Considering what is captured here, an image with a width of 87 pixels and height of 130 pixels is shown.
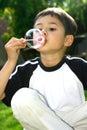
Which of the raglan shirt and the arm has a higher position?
the arm

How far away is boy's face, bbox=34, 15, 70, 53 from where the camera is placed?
10.9 feet

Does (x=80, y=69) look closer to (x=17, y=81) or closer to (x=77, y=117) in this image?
(x=77, y=117)

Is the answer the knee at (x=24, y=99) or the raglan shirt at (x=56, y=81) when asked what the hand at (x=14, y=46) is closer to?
the raglan shirt at (x=56, y=81)

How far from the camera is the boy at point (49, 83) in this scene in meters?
3.06

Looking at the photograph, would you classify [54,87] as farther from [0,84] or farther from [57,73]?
[0,84]

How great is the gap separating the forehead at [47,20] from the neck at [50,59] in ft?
0.84

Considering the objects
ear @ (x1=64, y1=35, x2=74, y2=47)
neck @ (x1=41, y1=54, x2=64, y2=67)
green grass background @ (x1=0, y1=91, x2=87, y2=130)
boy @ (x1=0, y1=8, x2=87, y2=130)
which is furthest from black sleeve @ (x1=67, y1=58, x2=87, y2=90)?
green grass background @ (x1=0, y1=91, x2=87, y2=130)

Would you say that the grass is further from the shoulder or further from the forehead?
the forehead

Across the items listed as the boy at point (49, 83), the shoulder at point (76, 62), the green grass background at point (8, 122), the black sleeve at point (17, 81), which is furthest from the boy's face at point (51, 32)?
the green grass background at point (8, 122)

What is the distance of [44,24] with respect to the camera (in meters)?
3.37

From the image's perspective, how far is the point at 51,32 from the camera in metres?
3.36

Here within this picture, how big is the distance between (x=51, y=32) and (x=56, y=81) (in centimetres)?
39

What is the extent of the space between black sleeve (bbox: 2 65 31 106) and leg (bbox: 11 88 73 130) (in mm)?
327

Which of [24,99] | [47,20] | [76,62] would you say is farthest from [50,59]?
[24,99]
